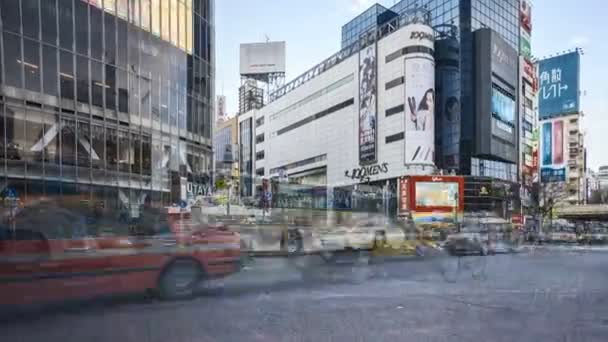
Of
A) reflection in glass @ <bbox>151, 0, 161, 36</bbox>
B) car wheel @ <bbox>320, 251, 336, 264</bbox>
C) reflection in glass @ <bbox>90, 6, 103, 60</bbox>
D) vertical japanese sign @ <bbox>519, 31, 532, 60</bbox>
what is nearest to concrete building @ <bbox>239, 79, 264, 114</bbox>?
vertical japanese sign @ <bbox>519, 31, 532, 60</bbox>

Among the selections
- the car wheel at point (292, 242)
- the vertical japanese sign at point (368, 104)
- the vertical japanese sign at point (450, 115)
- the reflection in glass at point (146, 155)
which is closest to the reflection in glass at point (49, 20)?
the reflection in glass at point (146, 155)

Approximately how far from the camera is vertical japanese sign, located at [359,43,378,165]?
61188 millimetres

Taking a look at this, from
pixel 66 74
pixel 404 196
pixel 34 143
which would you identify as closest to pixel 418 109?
pixel 404 196

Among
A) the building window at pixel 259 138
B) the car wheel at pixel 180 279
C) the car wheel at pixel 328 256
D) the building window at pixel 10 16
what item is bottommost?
the car wheel at pixel 328 256

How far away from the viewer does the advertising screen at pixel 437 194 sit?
53031mm

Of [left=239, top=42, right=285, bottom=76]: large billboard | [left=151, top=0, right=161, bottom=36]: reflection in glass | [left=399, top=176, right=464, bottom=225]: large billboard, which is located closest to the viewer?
[left=151, top=0, right=161, bottom=36]: reflection in glass

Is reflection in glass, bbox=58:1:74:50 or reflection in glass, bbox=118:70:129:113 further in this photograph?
reflection in glass, bbox=118:70:129:113

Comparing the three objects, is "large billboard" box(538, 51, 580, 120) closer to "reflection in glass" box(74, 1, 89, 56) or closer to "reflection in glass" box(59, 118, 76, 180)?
"reflection in glass" box(74, 1, 89, 56)

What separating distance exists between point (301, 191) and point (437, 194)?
15.4 meters

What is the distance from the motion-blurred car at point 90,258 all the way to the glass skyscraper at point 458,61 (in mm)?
55916

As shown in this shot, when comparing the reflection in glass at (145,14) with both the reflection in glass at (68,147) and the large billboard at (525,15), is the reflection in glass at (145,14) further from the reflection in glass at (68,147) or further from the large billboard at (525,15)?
the large billboard at (525,15)

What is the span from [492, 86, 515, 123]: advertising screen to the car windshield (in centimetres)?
35

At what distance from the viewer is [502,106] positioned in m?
64.9

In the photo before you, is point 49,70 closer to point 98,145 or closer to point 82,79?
point 82,79
